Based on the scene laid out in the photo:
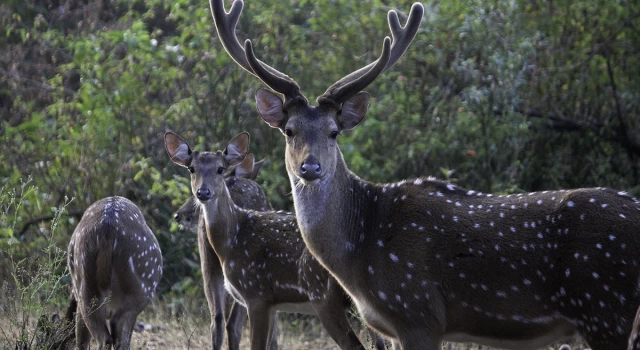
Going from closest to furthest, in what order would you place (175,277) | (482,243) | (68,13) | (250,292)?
(482,243) < (250,292) < (175,277) < (68,13)

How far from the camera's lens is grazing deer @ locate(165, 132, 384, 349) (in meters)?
8.05

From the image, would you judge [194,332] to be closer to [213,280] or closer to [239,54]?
[213,280]

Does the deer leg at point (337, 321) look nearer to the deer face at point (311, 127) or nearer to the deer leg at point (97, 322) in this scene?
the deer face at point (311, 127)

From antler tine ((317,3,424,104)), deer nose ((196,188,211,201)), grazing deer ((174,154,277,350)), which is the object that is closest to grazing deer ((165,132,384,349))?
deer nose ((196,188,211,201))

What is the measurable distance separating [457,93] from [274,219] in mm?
4059

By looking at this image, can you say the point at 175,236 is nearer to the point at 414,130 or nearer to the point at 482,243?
the point at 414,130

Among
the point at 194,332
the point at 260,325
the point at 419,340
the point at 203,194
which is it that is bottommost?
the point at 194,332

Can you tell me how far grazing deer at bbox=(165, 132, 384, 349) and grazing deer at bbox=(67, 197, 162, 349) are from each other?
26.0 inches

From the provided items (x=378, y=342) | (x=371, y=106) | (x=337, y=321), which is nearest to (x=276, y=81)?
(x=337, y=321)

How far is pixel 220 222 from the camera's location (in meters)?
9.33

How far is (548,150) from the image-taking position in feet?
41.7

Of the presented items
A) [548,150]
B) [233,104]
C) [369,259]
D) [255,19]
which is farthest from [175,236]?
[369,259]

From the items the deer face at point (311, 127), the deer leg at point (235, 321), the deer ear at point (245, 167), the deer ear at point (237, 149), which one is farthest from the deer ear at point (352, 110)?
the deer ear at point (245, 167)

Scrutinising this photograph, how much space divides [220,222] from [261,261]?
28.9 inches
